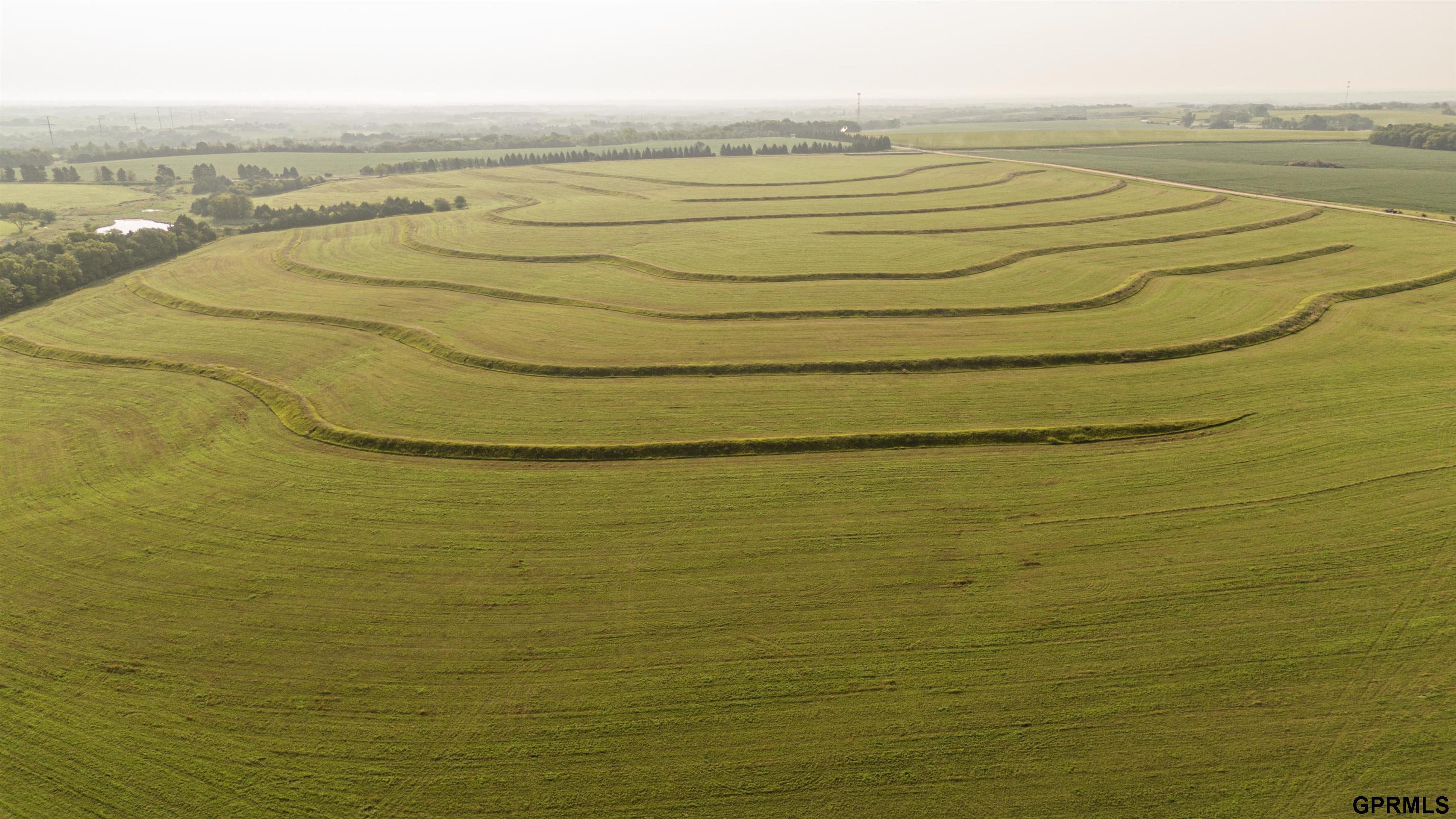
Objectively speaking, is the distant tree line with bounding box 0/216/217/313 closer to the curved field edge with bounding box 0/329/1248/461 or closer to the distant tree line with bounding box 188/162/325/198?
the curved field edge with bounding box 0/329/1248/461

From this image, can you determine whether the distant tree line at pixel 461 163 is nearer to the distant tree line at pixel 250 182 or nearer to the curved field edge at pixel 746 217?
the distant tree line at pixel 250 182

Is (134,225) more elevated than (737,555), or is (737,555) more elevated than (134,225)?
(134,225)

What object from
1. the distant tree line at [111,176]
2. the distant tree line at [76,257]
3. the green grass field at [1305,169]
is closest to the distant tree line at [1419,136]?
the green grass field at [1305,169]

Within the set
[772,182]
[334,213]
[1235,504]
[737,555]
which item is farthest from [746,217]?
[737,555]

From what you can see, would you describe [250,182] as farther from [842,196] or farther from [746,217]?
[842,196]

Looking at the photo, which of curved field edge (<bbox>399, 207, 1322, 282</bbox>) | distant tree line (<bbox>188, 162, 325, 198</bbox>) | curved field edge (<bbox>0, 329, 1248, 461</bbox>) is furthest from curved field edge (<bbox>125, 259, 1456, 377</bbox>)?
distant tree line (<bbox>188, 162, 325, 198</bbox>)

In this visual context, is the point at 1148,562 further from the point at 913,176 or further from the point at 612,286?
the point at 913,176
